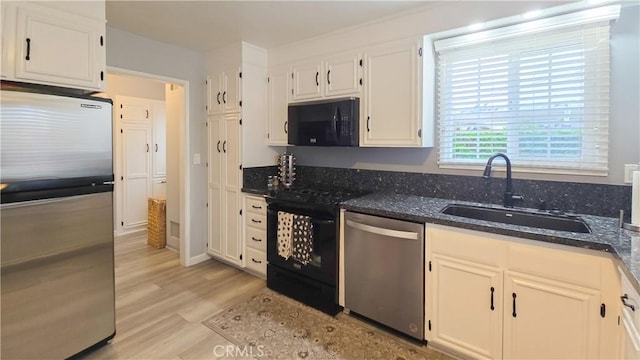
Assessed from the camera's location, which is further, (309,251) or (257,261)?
(257,261)

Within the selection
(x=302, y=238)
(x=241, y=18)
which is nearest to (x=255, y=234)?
(x=302, y=238)

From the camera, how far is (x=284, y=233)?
2.83m

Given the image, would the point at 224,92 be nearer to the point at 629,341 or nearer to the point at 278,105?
the point at 278,105

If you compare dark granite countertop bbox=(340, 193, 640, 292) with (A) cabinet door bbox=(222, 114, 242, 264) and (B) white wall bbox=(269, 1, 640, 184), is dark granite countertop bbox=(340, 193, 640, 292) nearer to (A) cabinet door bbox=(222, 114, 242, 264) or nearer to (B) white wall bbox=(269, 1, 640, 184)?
(B) white wall bbox=(269, 1, 640, 184)

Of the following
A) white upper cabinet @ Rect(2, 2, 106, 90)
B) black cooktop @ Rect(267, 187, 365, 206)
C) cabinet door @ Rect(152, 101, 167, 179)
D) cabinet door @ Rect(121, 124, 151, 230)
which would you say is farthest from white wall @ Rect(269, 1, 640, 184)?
cabinet door @ Rect(121, 124, 151, 230)

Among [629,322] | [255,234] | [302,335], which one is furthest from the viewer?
[255,234]

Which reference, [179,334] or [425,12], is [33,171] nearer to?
[179,334]

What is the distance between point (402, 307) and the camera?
2197mm

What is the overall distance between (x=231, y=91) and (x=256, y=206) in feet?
4.12

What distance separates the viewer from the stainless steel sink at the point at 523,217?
2003 mm

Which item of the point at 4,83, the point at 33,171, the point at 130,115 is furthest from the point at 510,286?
the point at 130,115

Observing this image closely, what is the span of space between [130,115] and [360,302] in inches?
175

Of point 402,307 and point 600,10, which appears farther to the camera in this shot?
point 402,307

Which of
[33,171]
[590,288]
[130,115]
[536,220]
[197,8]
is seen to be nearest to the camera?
[590,288]
